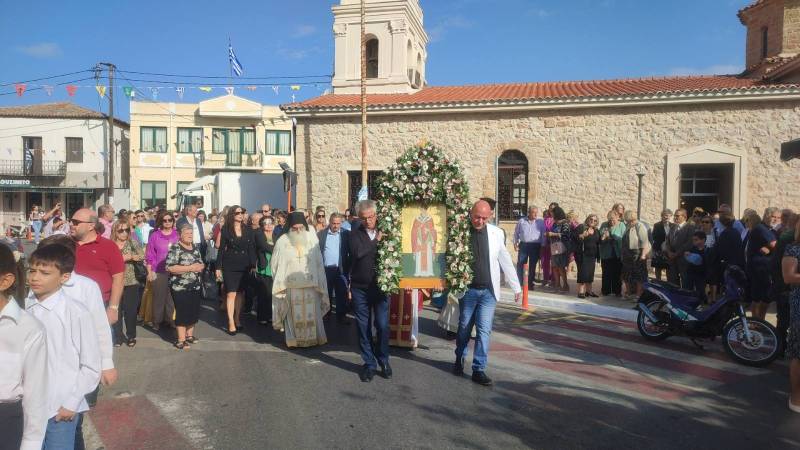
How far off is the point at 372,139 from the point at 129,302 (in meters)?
12.0

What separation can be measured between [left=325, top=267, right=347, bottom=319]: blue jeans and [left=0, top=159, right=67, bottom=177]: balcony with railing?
32.9 metres

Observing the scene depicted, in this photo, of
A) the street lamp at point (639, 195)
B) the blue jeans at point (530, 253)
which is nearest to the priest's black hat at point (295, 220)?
the blue jeans at point (530, 253)

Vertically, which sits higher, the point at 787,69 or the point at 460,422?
the point at 787,69

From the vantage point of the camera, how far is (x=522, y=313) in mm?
9477

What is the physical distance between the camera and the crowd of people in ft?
8.82

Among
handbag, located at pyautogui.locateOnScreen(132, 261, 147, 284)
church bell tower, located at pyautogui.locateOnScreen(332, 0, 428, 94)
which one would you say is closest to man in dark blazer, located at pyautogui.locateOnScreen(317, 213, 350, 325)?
handbag, located at pyautogui.locateOnScreen(132, 261, 147, 284)

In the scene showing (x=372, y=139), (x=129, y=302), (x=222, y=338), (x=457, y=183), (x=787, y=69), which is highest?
(x=787, y=69)

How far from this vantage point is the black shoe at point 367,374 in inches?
216

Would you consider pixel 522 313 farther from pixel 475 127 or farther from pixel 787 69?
pixel 787 69

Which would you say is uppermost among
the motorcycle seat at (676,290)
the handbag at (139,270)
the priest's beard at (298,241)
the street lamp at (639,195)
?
the street lamp at (639,195)

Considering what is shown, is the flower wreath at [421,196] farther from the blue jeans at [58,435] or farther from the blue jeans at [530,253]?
the blue jeans at [530,253]

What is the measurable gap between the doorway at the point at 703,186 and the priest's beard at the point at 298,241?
13.1 metres

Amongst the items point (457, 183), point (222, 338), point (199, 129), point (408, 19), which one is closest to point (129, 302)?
point (222, 338)

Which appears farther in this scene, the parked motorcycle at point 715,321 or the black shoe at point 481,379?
the parked motorcycle at point 715,321
